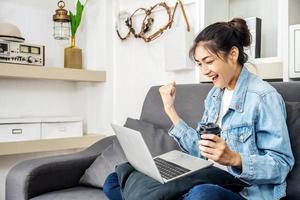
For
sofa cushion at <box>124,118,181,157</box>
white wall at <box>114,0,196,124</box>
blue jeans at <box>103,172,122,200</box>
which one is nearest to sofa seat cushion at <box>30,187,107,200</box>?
blue jeans at <box>103,172,122,200</box>

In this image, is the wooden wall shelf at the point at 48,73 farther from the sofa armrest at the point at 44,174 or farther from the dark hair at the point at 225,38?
the dark hair at the point at 225,38

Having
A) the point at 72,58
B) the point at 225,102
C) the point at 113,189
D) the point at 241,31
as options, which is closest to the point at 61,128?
the point at 72,58

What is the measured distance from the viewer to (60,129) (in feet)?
7.60

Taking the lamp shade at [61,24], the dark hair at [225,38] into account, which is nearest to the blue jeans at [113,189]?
the dark hair at [225,38]

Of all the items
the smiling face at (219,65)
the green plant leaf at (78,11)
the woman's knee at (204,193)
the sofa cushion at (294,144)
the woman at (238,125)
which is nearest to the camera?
the woman's knee at (204,193)

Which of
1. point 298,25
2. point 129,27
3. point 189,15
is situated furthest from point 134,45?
point 298,25

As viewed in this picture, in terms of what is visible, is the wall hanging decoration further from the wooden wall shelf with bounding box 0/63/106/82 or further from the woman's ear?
the woman's ear

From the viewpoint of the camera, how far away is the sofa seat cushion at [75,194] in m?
1.43

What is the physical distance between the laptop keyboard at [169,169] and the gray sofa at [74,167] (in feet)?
1.27

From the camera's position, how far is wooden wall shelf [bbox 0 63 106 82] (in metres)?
2.05

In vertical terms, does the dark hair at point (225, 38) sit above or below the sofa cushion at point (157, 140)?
above

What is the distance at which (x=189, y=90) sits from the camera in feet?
5.50

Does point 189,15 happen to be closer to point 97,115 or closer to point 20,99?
point 97,115

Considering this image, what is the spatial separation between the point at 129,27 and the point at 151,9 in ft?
0.69
